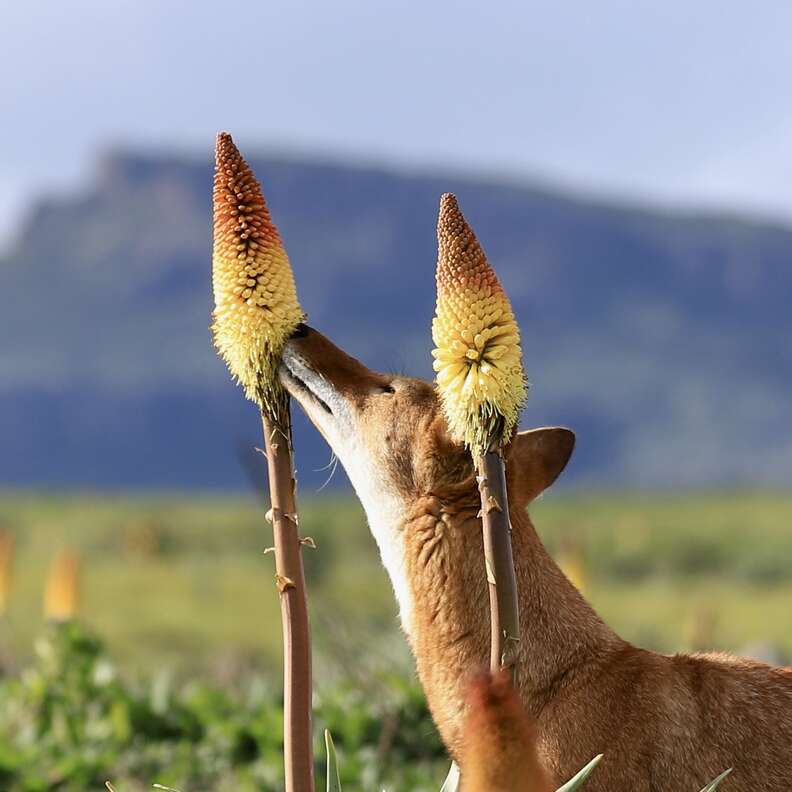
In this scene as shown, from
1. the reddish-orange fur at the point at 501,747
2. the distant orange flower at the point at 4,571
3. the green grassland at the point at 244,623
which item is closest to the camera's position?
the reddish-orange fur at the point at 501,747

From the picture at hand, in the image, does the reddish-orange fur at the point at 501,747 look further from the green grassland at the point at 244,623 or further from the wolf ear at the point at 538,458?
the green grassland at the point at 244,623

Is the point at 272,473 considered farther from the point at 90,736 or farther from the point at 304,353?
the point at 90,736

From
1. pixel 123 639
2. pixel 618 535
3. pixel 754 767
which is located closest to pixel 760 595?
pixel 618 535

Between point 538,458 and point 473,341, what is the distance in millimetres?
1468

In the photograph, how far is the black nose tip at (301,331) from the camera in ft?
11.9

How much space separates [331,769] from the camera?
3.72 m

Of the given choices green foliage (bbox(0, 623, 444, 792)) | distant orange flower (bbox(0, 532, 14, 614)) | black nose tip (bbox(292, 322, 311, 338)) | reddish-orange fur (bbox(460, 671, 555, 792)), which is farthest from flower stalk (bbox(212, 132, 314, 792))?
distant orange flower (bbox(0, 532, 14, 614))

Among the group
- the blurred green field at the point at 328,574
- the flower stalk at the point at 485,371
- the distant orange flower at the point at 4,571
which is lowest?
the blurred green field at the point at 328,574

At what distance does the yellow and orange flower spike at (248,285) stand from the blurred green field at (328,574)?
5645 millimetres

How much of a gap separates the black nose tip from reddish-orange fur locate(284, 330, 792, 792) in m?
0.08

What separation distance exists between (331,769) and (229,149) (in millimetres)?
1569

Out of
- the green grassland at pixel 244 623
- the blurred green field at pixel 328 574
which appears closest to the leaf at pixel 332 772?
the green grassland at pixel 244 623

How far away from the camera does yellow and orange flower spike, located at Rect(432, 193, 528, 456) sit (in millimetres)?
3180

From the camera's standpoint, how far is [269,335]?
343 cm
